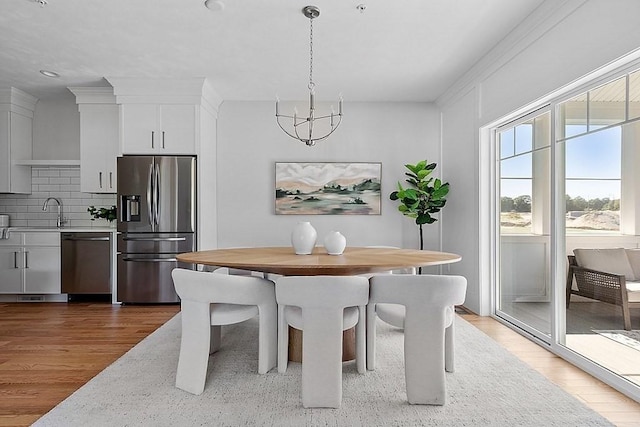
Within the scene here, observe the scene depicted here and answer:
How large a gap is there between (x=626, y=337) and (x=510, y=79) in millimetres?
2151

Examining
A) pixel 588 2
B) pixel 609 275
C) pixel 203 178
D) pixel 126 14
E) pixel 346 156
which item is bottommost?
pixel 609 275

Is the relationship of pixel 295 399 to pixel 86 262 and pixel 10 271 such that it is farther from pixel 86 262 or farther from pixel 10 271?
pixel 10 271

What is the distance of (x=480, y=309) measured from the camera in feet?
14.0

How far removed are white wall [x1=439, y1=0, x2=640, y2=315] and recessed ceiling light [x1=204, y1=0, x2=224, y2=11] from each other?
2256 mm

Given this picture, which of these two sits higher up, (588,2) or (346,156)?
(588,2)

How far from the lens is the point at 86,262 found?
4.87m

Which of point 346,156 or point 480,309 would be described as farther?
point 346,156

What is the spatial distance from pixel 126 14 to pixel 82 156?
2.47m

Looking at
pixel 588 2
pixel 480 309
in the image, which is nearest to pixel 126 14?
pixel 588 2

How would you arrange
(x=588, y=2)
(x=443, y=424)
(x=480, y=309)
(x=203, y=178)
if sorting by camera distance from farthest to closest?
(x=203, y=178) → (x=480, y=309) → (x=588, y=2) → (x=443, y=424)

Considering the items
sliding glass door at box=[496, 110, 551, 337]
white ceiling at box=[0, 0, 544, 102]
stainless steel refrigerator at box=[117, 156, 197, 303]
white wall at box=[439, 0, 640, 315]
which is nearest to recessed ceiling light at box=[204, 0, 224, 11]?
white ceiling at box=[0, 0, 544, 102]

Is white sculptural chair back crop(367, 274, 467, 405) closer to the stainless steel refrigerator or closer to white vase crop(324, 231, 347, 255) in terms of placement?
white vase crop(324, 231, 347, 255)

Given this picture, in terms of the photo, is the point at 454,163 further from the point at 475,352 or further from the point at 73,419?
the point at 73,419

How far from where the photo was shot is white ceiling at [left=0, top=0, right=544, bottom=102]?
10.1 ft
